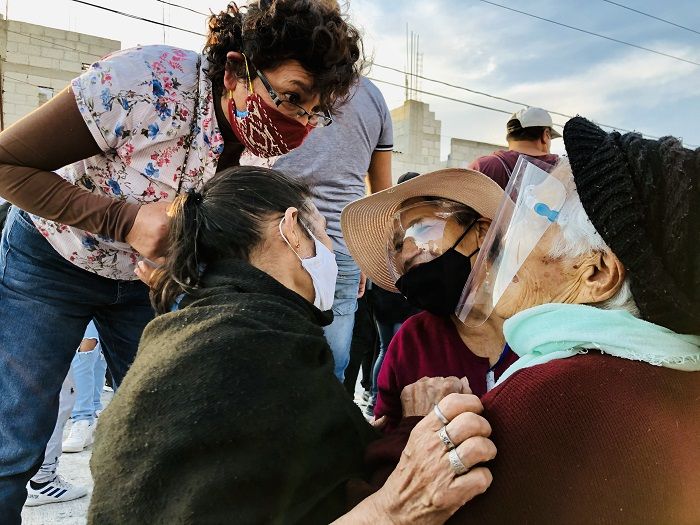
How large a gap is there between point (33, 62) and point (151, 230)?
13335 mm

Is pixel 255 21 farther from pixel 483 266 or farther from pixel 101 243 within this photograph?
pixel 483 266

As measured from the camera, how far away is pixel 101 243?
1941mm

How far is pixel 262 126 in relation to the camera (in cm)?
190

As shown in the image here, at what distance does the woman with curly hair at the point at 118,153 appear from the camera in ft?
5.65

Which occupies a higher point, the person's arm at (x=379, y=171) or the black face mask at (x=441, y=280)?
the person's arm at (x=379, y=171)

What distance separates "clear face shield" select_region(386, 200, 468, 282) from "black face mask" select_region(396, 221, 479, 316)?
0.10ft

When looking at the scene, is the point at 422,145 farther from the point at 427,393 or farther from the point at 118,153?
the point at 427,393

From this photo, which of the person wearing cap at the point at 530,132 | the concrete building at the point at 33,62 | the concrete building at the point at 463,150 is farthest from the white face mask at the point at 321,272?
the concrete building at the point at 463,150

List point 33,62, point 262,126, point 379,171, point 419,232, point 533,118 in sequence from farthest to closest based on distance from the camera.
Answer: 1. point 33,62
2. point 533,118
3. point 379,171
4. point 419,232
5. point 262,126

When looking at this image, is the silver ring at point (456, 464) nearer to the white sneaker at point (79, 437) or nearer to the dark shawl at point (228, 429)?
the dark shawl at point (228, 429)

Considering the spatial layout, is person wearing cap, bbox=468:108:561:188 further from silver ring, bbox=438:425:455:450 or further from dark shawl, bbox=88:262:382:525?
silver ring, bbox=438:425:455:450

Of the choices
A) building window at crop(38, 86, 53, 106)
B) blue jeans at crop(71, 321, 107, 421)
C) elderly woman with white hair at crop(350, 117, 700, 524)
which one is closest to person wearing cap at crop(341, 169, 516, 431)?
elderly woman with white hair at crop(350, 117, 700, 524)

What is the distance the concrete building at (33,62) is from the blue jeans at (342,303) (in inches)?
463

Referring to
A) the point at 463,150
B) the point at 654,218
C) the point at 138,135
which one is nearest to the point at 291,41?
the point at 138,135
